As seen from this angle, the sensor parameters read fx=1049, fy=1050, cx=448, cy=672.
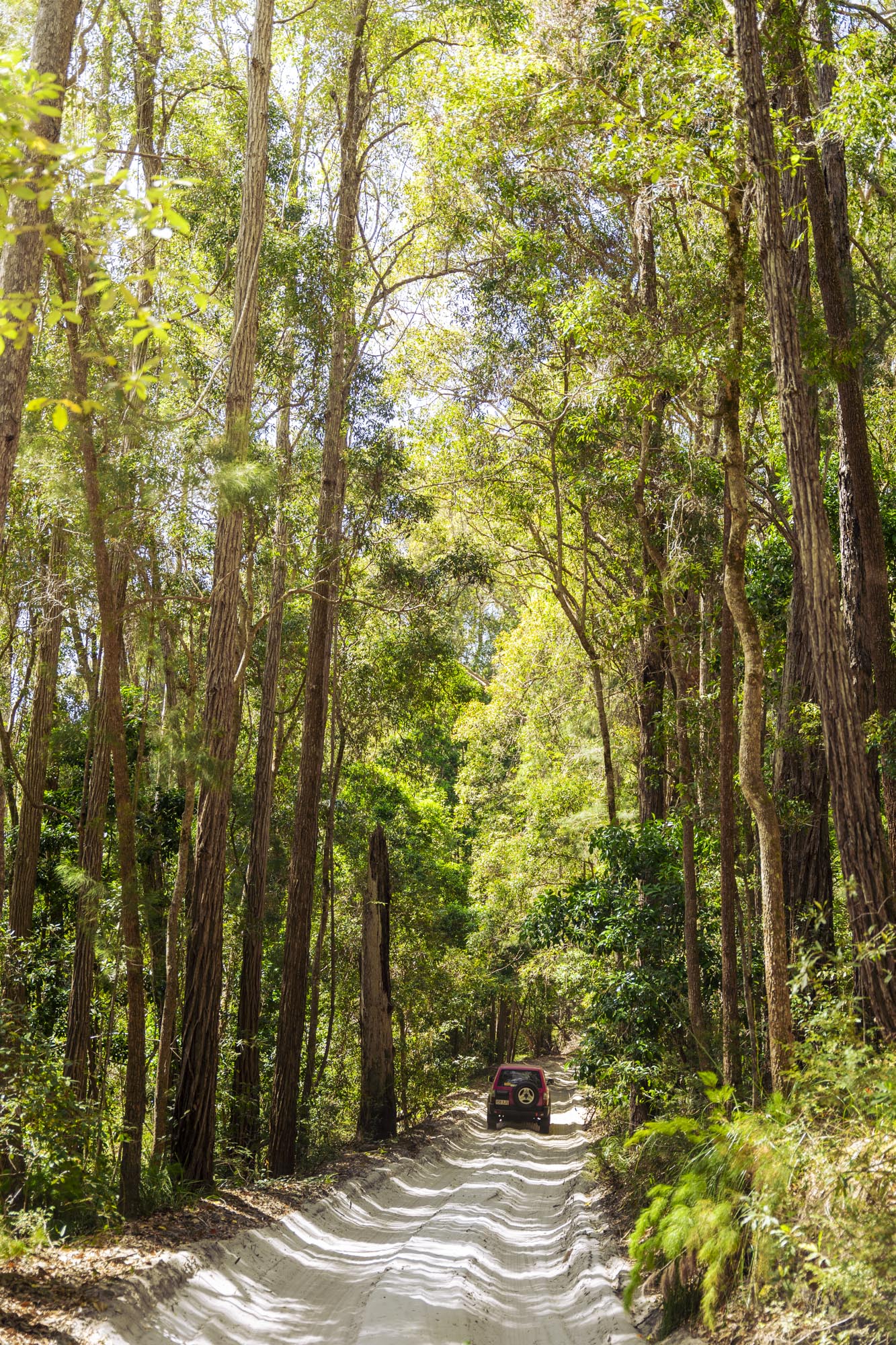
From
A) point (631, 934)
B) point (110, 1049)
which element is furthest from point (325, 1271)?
point (110, 1049)

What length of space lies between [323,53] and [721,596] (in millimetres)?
11160

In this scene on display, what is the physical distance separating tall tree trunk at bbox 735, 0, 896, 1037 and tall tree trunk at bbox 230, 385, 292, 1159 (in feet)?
23.9

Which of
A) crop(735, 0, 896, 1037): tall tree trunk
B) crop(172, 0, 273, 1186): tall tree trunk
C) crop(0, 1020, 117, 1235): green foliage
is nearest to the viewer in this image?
crop(0, 1020, 117, 1235): green foliage

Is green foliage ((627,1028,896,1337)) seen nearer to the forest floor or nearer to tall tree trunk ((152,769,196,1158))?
the forest floor

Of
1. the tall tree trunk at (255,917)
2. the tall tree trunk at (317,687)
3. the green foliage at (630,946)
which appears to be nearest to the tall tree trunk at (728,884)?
the green foliage at (630,946)

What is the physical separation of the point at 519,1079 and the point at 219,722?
15.4m

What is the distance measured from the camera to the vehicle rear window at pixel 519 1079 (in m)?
23.0

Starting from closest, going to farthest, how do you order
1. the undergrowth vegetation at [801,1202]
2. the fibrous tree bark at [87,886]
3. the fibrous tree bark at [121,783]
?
1. the undergrowth vegetation at [801,1202]
2. the fibrous tree bark at [121,783]
3. the fibrous tree bark at [87,886]

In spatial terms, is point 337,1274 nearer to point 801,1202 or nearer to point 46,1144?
point 46,1144

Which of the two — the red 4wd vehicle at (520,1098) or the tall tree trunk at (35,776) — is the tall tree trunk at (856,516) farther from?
the red 4wd vehicle at (520,1098)

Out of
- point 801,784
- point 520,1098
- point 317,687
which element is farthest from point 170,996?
point 520,1098

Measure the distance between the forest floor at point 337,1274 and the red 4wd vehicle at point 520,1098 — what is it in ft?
30.0

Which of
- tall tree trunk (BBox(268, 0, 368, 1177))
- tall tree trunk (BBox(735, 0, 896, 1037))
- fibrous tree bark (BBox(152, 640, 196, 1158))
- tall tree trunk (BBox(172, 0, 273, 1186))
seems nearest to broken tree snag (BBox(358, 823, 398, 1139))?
tall tree trunk (BBox(268, 0, 368, 1177))

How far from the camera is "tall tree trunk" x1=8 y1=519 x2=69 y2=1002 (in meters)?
13.7
